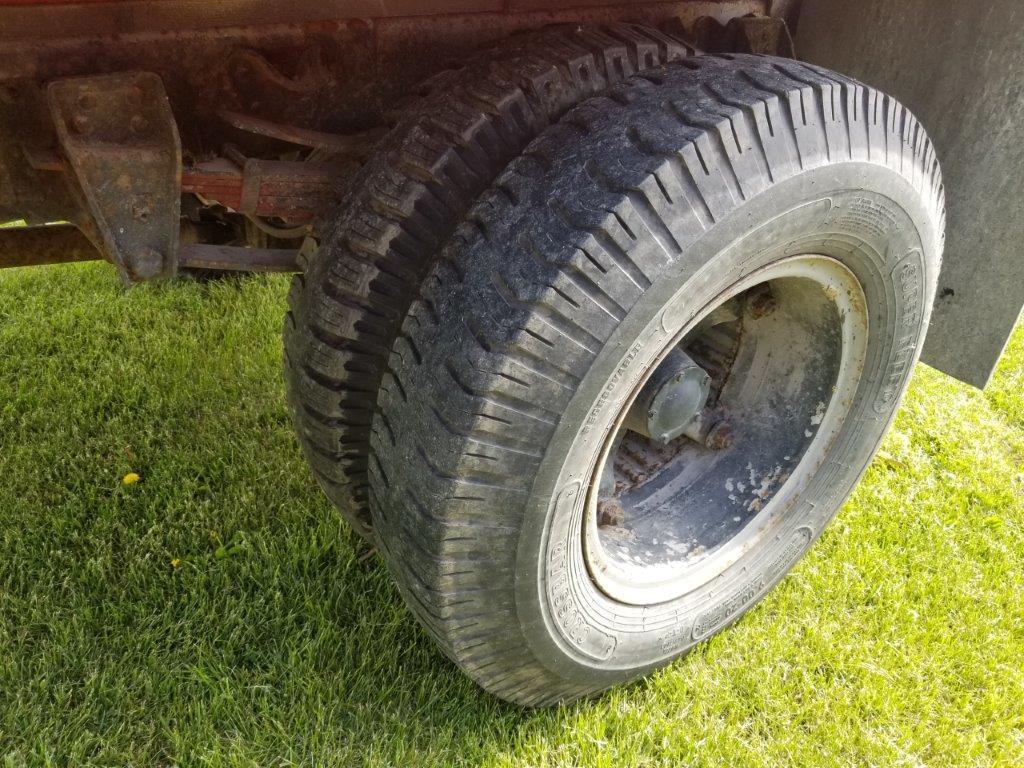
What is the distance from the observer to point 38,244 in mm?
2377

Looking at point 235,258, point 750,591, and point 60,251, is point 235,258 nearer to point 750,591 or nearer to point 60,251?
point 60,251

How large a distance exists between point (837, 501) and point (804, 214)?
102 centimetres

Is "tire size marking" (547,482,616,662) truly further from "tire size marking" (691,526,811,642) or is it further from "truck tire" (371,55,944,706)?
"tire size marking" (691,526,811,642)

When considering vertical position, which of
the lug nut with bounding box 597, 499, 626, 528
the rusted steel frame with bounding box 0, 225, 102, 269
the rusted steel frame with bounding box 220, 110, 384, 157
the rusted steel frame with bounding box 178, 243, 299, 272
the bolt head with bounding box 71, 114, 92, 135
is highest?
the bolt head with bounding box 71, 114, 92, 135

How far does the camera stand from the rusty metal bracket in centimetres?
140

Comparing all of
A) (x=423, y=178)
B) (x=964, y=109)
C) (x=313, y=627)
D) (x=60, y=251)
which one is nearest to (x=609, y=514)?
(x=313, y=627)

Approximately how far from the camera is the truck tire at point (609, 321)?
1470 millimetres

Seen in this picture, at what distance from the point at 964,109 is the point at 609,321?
1.25 meters

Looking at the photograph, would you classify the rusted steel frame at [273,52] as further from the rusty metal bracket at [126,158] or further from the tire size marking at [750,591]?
the tire size marking at [750,591]

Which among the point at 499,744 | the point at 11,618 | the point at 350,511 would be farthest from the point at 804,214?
the point at 11,618

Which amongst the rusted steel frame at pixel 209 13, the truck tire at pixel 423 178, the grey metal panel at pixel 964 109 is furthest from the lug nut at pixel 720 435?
the rusted steel frame at pixel 209 13

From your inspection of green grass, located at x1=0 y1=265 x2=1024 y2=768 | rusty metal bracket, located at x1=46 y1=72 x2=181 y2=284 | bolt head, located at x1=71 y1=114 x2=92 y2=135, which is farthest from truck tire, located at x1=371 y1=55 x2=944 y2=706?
bolt head, located at x1=71 y1=114 x2=92 y2=135

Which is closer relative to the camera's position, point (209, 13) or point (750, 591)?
point (209, 13)

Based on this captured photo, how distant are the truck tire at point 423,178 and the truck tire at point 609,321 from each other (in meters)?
0.10
